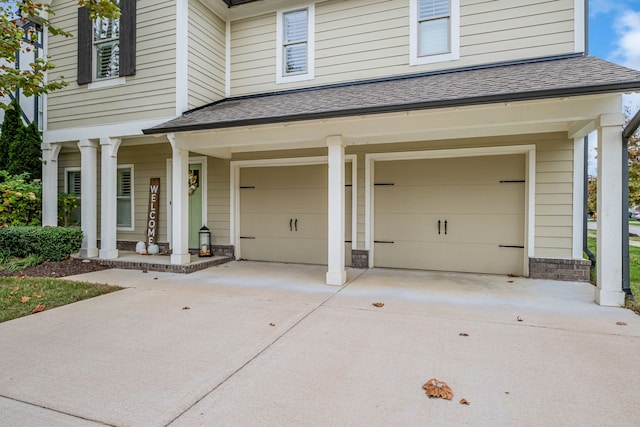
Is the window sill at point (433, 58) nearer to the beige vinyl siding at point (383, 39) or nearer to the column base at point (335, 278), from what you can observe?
the beige vinyl siding at point (383, 39)

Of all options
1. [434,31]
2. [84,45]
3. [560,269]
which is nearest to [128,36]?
[84,45]

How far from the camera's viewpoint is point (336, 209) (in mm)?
5348

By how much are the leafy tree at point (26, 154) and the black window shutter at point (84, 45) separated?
2.12m

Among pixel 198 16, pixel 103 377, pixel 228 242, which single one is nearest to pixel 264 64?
pixel 198 16

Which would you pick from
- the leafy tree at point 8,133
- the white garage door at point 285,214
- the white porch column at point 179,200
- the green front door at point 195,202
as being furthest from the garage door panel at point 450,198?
the leafy tree at point 8,133

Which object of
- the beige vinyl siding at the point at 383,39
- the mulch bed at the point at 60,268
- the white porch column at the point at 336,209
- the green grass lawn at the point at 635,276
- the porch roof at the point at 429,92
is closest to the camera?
the porch roof at the point at 429,92

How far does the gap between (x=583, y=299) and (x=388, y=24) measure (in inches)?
213

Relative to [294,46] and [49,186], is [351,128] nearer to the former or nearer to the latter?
[294,46]

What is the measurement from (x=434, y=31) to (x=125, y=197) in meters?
7.54

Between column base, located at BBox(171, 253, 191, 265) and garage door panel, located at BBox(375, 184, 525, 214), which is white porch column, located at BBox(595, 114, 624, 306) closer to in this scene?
garage door panel, located at BBox(375, 184, 525, 214)

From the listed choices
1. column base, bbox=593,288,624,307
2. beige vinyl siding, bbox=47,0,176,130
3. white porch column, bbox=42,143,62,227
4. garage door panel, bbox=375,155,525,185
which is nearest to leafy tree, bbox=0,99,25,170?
white porch column, bbox=42,143,62,227

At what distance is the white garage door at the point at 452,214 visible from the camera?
6.00m

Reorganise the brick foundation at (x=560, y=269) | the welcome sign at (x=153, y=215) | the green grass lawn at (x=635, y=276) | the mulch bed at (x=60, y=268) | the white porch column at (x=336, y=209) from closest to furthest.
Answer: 1. the green grass lawn at (x=635, y=276)
2. the white porch column at (x=336, y=209)
3. the brick foundation at (x=560, y=269)
4. the mulch bed at (x=60, y=268)
5. the welcome sign at (x=153, y=215)

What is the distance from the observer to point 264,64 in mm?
7410
